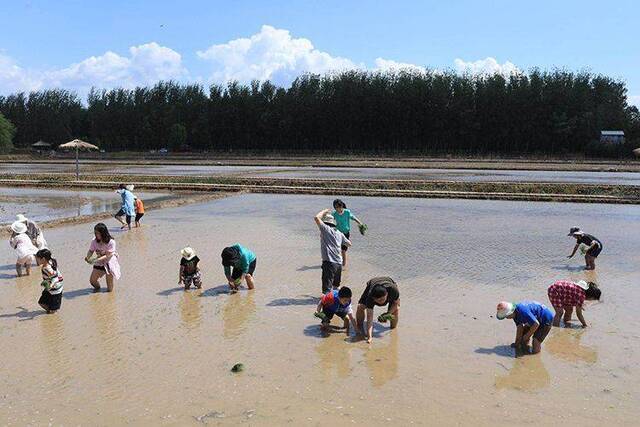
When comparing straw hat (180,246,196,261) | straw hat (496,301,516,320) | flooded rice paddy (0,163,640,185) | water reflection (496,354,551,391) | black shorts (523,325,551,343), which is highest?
flooded rice paddy (0,163,640,185)

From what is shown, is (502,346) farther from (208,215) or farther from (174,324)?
(208,215)

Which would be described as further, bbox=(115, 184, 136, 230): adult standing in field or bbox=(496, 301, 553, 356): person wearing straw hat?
bbox=(115, 184, 136, 230): adult standing in field

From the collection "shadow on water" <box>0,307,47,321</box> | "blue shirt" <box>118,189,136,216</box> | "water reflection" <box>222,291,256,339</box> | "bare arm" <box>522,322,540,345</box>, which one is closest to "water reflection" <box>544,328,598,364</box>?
"bare arm" <box>522,322,540,345</box>

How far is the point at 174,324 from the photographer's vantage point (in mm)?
6969

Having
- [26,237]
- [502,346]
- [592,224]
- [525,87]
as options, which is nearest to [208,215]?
[26,237]

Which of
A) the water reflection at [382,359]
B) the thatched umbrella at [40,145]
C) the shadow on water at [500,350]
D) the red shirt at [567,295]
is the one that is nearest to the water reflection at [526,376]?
the shadow on water at [500,350]

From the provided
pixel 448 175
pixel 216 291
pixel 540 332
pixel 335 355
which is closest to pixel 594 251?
pixel 540 332

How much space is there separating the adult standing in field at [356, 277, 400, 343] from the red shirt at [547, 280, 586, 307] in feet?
6.46

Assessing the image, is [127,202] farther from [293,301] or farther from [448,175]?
[448,175]

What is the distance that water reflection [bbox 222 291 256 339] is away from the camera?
22.3ft

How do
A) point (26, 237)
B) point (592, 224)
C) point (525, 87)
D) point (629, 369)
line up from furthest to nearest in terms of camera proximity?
point (525, 87) → point (592, 224) → point (26, 237) → point (629, 369)

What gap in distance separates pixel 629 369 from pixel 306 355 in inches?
129

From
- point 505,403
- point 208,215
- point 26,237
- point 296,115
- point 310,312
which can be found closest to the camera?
point 505,403

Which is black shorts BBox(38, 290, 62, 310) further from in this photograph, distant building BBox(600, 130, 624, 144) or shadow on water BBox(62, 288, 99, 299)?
distant building BBox(600, 130, 624, 144)
